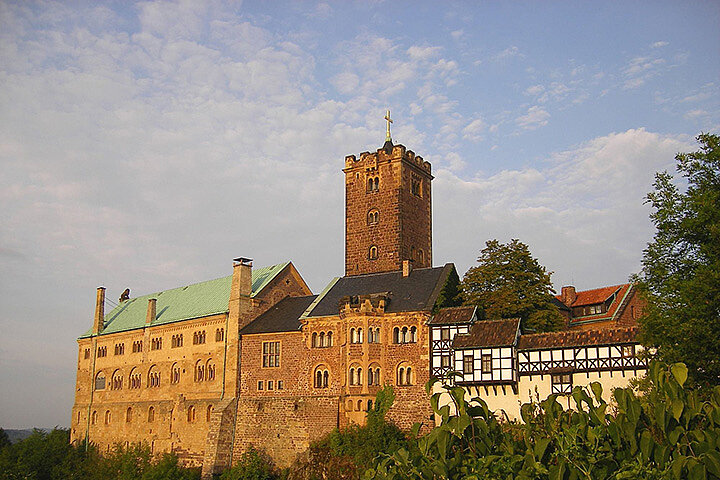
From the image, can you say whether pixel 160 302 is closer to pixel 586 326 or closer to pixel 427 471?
pixel 586 326

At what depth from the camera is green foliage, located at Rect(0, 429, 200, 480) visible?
5769cm

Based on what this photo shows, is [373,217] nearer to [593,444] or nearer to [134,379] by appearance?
[134,379]

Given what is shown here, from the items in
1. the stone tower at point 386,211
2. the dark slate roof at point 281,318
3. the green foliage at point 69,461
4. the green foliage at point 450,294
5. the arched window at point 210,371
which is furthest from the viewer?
the green foliage at point 69,461

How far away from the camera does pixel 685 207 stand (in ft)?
107

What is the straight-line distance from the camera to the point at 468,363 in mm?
44031

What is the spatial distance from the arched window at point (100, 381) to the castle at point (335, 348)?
4.2 inches

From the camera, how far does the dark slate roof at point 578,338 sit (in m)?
39.7

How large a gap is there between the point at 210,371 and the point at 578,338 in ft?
90.7

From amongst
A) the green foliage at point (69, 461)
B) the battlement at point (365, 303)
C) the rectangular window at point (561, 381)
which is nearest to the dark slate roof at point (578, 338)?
the rectangular window at point (561, 381)

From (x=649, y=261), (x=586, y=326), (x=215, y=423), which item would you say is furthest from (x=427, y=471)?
(x=586, y=326)

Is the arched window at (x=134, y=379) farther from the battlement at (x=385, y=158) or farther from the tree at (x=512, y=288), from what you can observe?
the tree at (x=512, y=288)

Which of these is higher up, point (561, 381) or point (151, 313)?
point (151, 313)

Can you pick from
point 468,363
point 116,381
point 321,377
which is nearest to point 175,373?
point 116,381

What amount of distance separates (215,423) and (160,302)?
19.1 metres
